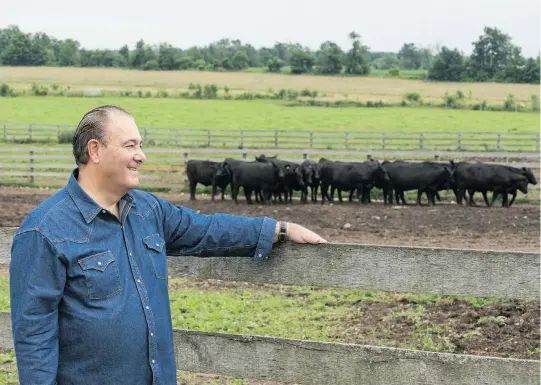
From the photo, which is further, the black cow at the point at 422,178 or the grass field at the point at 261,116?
the grass field at the point at 261,116

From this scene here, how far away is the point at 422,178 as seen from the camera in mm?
21484

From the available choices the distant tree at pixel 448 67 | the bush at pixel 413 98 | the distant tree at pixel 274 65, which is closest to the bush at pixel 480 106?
the bush at pixel 413 98

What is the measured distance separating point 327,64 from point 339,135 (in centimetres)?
4976

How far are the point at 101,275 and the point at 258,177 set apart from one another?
18.1m

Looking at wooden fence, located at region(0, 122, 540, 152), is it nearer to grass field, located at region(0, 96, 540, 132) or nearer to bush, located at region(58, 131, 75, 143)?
bush, located at region(58, 131, 75, 143)

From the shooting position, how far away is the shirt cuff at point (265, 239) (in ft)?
11.9

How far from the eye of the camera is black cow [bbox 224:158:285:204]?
69.4 feet

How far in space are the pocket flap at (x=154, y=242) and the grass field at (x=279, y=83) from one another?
44403mm

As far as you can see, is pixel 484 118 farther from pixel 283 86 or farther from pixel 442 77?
pixel 442 77

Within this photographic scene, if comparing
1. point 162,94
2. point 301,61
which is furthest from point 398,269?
point 301,61

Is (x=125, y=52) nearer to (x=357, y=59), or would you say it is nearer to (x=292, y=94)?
(x=292, y=94)

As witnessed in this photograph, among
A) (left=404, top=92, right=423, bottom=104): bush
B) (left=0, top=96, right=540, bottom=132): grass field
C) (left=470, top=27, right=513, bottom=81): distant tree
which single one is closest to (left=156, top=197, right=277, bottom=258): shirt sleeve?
(left=0, top=96, right=540, bottom=132): grass field

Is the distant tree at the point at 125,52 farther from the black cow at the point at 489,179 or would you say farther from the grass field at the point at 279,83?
the black cow at the point at 489,179

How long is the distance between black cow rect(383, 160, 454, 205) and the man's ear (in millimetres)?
18610
